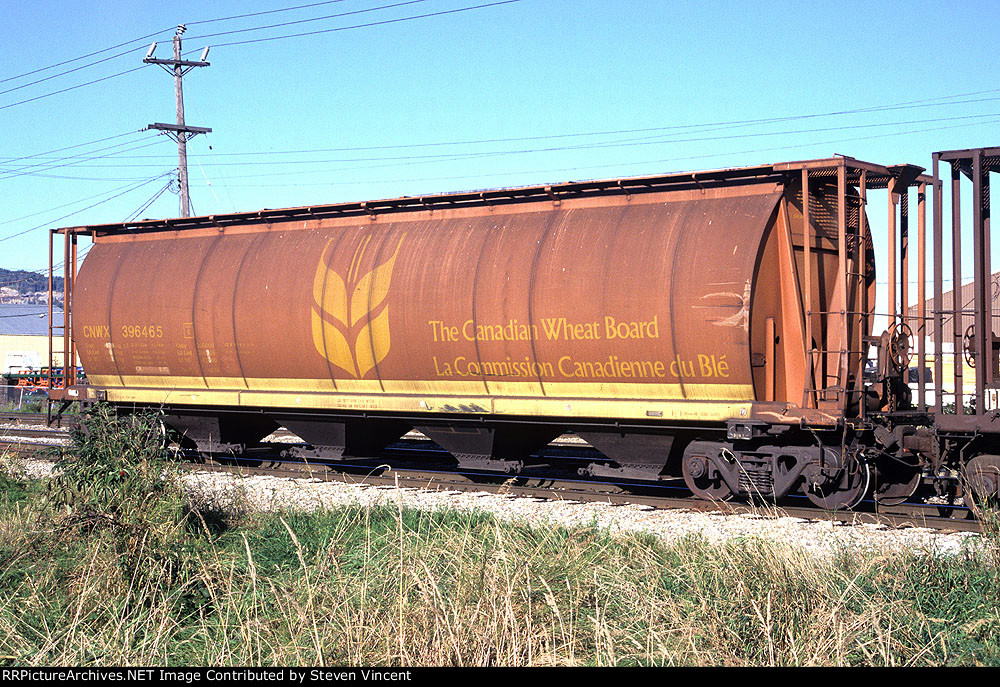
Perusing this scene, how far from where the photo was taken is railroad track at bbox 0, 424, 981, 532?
10086 millimetres

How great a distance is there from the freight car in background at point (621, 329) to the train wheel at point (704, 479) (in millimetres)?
31

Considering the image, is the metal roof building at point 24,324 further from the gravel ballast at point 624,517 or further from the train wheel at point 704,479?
the train wheel at point 704,479

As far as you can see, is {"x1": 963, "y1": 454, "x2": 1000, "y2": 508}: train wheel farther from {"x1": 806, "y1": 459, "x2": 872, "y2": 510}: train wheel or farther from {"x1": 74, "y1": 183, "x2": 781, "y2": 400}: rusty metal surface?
{"x1": 74, "y1": 183, "x2": 781, "y2": 400}: rusty metal surface

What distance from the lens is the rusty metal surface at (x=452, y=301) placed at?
1067cm

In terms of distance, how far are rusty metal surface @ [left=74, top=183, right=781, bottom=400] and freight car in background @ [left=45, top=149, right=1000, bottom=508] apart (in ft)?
0.10

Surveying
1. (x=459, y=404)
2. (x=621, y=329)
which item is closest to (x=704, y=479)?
(x=621, y=329)

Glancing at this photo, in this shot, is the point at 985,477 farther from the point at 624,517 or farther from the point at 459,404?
the point at 459,404

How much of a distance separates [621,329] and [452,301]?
2.48 metres

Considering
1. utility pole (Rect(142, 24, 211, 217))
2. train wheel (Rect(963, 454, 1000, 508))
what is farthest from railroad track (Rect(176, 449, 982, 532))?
utility pole (Rect(142, 24, 211, 217))

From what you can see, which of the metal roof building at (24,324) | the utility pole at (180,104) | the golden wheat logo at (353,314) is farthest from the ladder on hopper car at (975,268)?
the metal roof building at (24,324)

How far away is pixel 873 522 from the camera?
10031mm
